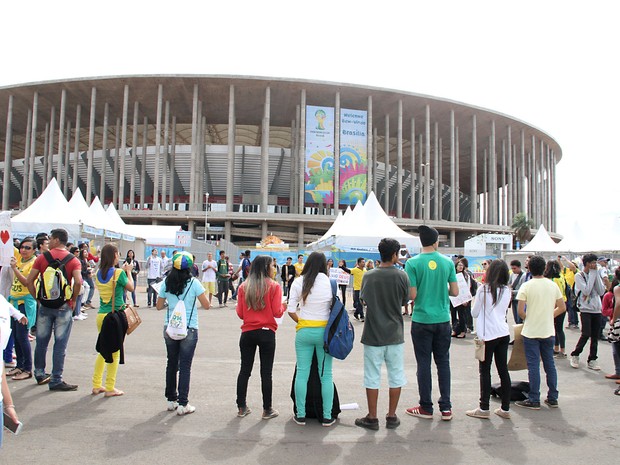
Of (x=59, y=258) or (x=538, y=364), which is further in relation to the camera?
(x=59, y=258)

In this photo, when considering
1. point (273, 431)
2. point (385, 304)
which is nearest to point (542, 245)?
point (385, 304)

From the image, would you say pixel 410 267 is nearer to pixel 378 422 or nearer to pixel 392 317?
pixel 392 317

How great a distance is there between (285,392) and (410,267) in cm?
215

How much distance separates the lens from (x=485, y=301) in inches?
201

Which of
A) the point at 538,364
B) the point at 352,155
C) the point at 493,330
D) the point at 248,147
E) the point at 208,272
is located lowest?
the point at 538,364

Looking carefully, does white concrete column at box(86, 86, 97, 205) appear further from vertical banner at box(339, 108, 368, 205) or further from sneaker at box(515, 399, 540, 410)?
sneaker at box(515, 399, 540, 410)

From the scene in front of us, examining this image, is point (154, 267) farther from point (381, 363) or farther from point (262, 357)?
point (381, 363)

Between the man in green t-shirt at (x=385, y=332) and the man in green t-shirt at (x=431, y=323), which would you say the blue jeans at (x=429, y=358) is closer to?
the man in green t-shirt at (x=431, y=323)

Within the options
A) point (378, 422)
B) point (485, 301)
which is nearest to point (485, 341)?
point (485, 301)

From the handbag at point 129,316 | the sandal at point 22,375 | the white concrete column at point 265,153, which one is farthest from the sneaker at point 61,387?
the white concrete column at point 265,153

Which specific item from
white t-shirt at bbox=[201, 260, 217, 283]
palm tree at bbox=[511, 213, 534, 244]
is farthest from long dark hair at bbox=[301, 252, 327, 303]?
palm tree at bbox=[511, 213, 534, 244]

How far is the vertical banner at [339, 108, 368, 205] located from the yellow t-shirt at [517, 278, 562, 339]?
40276mm

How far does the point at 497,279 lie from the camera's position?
508 centimetres

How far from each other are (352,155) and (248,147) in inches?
448
